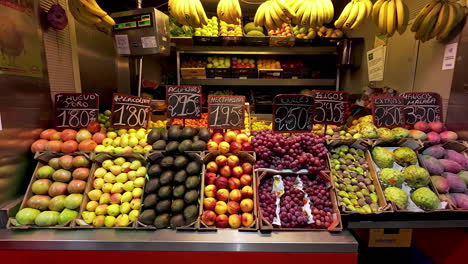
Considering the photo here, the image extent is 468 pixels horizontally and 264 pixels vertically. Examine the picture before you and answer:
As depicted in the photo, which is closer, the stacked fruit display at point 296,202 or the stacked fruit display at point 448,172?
the stacked fruit display at point 296,202

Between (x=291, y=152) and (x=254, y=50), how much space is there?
333 centimetres

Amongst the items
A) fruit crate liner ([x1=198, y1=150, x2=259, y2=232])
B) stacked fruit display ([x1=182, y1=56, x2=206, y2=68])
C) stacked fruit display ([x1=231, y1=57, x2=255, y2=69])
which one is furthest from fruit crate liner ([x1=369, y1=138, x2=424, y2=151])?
stacked fruit display ([x1=182, y1=56, x2=206, y2=68])

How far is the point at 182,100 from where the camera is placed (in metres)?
2.25

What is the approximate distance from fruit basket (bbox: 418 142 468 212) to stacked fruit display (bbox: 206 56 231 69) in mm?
3585

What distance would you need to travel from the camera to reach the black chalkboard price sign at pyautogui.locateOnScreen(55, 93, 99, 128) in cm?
217

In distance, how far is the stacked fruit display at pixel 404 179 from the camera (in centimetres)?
170

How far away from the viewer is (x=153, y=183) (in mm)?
1758

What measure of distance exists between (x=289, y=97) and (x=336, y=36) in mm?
3336

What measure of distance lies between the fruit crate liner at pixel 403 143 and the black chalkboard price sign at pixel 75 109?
2.57 meters

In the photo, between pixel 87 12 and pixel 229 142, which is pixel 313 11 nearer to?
pixel 229 142

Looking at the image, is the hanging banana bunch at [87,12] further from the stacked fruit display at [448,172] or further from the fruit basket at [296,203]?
the stacked fruit display at [448,172]

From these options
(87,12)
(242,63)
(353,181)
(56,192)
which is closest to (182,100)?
(56,192)

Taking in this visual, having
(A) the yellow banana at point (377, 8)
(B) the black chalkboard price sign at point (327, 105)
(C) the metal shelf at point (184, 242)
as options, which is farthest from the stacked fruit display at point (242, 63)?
(C) the metal shelf at point (184, 242)

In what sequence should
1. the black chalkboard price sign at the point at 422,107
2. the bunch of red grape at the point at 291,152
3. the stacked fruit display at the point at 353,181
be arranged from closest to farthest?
the stacked fruit display at the point at 353,181, the bunch of red grape at the point at 291,152, the black chalkboard price sign at the point at 422,107
